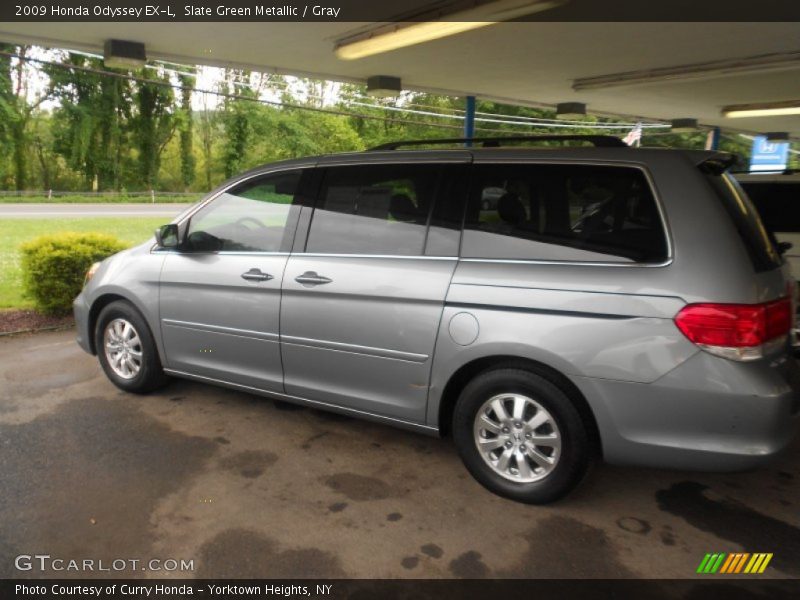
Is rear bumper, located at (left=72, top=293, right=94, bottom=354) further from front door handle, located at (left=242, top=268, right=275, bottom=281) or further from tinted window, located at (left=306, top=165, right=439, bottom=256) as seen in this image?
tinted window, located at (left=306, top=165, right=439, bottom=256)

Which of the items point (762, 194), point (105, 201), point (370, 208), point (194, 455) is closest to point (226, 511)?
point (194, 455)

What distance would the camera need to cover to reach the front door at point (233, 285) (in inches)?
147

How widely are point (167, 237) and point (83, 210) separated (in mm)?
30871

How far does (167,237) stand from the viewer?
13.6 feet

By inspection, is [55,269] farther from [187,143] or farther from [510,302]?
[187,143]

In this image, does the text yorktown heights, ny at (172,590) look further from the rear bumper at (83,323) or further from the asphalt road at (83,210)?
the asphalt road at (83,210)

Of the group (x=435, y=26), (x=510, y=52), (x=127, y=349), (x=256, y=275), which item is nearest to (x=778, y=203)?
(x=510, y=52)

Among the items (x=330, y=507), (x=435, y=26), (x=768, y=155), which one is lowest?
(x=330, y=507)

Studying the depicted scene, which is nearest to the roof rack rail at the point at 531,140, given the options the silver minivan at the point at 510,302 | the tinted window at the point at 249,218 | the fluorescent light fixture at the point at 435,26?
the silver minivan at the point at 510,302

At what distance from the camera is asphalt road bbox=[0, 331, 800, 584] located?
2.61m

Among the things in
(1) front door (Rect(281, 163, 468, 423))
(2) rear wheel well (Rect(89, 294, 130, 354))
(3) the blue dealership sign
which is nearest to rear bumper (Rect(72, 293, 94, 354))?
(2) rear wheel well (Rect(89, 294, 130, 354))

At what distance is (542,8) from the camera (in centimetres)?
444

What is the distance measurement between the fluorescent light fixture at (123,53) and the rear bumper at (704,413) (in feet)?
20.4

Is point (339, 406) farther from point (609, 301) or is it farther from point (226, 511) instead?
point (609, 301)
